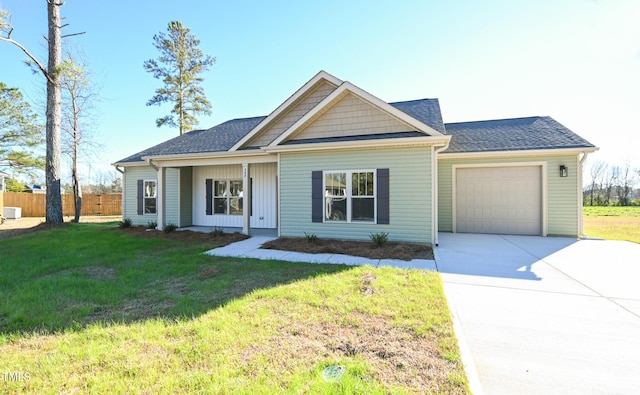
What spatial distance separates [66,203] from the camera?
62.0 ft

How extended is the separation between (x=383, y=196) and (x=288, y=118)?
179 inches

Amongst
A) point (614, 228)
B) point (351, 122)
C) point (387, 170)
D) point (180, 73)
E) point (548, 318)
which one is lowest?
point (548, 318)

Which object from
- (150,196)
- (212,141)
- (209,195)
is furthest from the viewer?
(150,196)

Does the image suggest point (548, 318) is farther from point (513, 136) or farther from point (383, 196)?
point (513, 136)

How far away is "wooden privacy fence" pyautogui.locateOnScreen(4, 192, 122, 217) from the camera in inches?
720

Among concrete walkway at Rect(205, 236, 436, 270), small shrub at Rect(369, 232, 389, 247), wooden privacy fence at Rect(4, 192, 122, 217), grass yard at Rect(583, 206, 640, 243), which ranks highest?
wooden privacy fence at Rect(4, 192, 122, 217)

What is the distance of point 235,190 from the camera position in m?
11.4

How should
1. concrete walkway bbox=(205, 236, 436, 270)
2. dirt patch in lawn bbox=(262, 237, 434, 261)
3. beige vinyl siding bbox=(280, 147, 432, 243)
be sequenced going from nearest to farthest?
concrete walkway bbox=(205, 236, 436, 270) < dirt patch in lawn bbox=(262, 237, 434, 261) < beige vinyl siding bbox=(280, 147, 432, 243)

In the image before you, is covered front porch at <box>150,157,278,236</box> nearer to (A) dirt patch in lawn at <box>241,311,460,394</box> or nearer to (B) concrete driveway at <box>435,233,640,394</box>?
(B) concrete driveway at <box>435,233,640,394</box>

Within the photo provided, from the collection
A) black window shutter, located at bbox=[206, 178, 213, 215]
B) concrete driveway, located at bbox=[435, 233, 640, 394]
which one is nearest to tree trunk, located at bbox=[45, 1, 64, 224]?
black window shutter, located at bbox=[206, 178, 213, 215]

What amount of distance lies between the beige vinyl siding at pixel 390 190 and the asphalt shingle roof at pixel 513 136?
9.87 feet

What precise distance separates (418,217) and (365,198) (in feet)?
5.04

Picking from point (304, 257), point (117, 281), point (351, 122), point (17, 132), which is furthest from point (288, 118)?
point (17, 132)

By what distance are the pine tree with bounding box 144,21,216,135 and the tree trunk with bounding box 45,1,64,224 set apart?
30.2 ft
